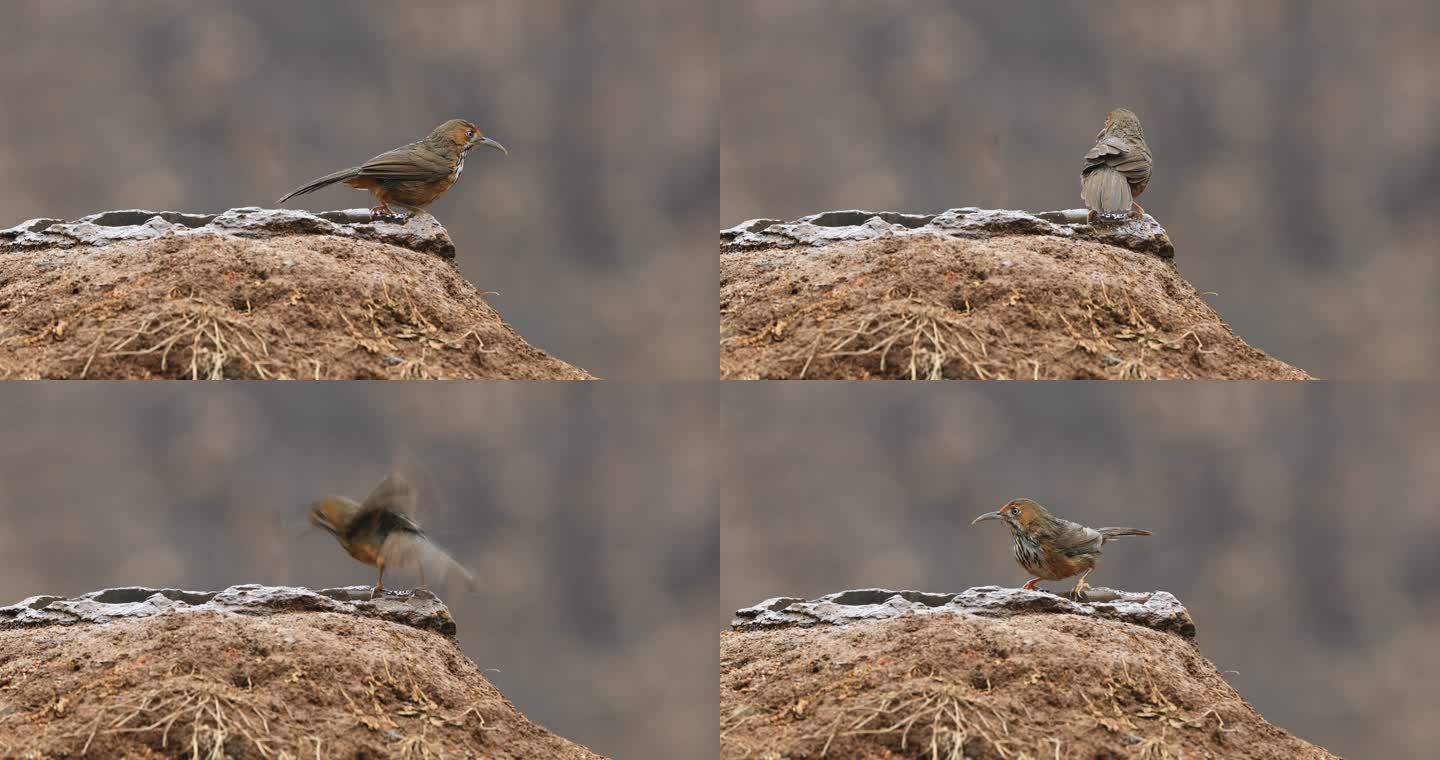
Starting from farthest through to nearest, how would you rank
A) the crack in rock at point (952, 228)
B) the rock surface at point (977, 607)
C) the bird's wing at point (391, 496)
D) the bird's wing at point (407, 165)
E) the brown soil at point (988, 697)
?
the bird's wing at point (407, 165)
the crack in rock at point (952, 228)
the rock surface at point (977, 607)
the bird's wing at point (391, 496)
the brown soil at point (988, 697)

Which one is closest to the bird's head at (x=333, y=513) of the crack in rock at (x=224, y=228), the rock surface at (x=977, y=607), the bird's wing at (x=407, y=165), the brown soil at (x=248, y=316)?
the brown soil at (x=248, y=316)

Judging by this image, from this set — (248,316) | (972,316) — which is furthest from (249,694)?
(972,316)

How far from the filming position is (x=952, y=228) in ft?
21.6

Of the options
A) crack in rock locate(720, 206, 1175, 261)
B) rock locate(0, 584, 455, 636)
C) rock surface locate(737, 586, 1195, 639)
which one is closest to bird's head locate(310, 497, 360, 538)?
rock locate(0, 584, 455, 636)

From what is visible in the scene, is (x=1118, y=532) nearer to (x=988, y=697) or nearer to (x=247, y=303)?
(x=988, y=697)

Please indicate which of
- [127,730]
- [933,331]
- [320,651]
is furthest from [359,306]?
[933,331]

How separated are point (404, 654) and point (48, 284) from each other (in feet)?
8.34

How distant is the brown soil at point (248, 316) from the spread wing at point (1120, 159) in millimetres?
2929

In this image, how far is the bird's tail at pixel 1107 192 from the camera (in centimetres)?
658

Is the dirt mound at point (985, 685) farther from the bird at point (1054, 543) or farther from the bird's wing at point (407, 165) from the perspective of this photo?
the bird's wing at point (407, 165)

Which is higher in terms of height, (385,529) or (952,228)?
(952,228)

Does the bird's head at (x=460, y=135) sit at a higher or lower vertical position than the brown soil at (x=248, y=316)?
higher

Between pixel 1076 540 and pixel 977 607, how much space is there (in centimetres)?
63

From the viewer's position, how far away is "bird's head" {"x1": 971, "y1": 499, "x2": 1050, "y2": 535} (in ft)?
20.4
